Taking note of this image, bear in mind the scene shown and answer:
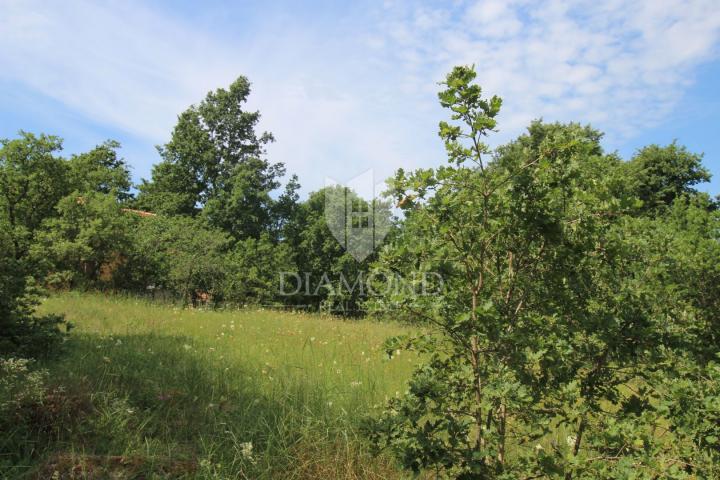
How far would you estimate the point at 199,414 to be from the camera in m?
3.71

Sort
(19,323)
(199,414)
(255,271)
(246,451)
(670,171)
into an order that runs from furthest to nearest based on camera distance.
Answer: (670,171)
(255,271)
(19,323)
(199,414)
(246,451)

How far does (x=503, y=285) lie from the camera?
7.71ft

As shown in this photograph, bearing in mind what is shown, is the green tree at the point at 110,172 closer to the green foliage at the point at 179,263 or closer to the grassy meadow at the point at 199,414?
the green foliage at the point at 179,263

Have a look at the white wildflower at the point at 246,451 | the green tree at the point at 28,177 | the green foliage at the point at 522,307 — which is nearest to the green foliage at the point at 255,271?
the green tree at the point at 28,177

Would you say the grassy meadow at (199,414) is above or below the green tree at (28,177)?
below

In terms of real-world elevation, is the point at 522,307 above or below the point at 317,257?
below

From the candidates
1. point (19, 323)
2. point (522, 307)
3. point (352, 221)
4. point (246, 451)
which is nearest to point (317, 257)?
point (352, 221)

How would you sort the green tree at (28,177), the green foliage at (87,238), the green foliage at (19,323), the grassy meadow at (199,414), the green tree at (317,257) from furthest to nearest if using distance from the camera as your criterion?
the green tree at (317,257) → the green foliage at (87,238) → the green tree at (28,177) → the green foliage at (19,323) → the grassy meadow at (199,414)

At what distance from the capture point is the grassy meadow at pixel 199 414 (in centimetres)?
292

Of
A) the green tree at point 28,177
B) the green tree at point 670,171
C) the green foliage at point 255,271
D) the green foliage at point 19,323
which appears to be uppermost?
the green tree at point 670,171

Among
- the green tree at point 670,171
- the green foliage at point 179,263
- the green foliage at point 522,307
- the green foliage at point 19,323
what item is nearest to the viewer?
the green foliage at point 522,307

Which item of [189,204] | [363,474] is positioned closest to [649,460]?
[363,474]

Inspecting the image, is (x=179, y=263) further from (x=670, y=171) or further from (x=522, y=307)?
(x=670, y=171)

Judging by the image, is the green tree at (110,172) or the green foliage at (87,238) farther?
the green tree at (110,172)
